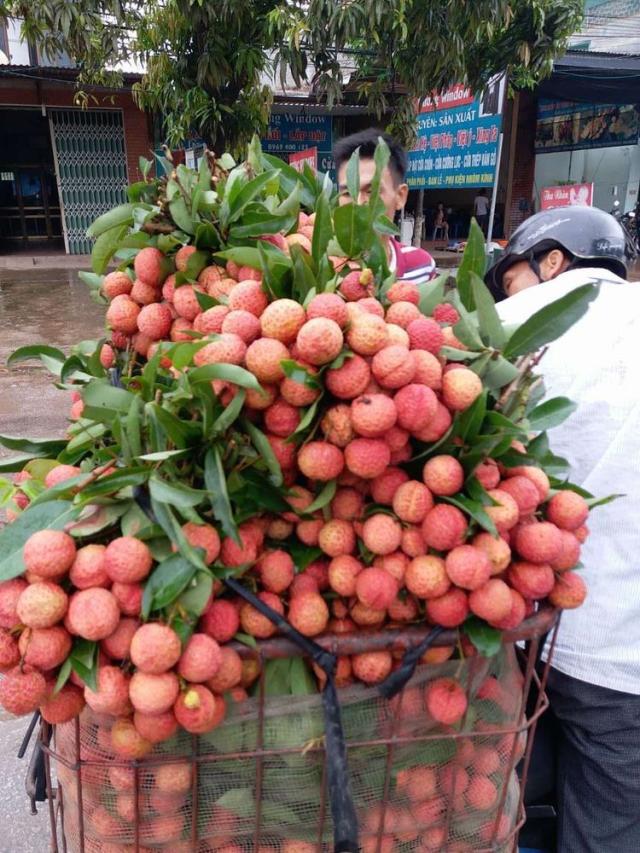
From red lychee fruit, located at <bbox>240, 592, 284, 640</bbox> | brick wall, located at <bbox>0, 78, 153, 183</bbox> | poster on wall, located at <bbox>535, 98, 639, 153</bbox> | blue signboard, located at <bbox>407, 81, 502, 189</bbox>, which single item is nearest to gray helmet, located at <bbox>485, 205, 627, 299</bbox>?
red lychee fruit, located at <bbox>240, 592, 284, 640</bbox>

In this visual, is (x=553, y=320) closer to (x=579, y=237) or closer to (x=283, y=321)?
(x=283, y=321)

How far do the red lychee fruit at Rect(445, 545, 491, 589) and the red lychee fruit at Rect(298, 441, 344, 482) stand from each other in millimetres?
191

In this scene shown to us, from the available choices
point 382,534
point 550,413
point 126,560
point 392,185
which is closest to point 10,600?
point 126,560

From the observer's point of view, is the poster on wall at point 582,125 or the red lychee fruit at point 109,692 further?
the poster on wall at point 582,125

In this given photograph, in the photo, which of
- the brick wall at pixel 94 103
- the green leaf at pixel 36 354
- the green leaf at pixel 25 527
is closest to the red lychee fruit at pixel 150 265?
the green leaf at pixel 36 354

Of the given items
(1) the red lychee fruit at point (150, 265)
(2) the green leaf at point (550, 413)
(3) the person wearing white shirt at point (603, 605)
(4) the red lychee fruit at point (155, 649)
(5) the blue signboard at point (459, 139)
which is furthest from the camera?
(5) the blue signboard at point (459, 139)

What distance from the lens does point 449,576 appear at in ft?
2.99

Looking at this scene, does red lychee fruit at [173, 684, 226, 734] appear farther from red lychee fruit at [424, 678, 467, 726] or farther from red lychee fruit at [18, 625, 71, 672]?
red lychee fruit at [424, 678, 467, 726]

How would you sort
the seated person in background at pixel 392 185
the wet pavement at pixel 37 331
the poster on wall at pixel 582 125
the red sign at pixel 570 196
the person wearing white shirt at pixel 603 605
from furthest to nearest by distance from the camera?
the poster on wall at pixel 582 125 < the red sign at pixel 570 196 < the wet pavement at pixel 37 331 < the seated person in background at pixel 392 185 < the person wearing white shirt at pixel 603 605

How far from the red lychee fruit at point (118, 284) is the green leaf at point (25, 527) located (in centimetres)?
47

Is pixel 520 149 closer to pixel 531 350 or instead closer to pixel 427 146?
pixel 427 146

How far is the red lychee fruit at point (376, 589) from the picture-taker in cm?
91

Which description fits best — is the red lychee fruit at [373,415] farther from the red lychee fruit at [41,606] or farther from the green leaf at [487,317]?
the red lychee fruit at [41,606]

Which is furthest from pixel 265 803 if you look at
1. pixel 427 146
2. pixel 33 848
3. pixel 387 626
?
pixel 427 146
